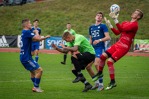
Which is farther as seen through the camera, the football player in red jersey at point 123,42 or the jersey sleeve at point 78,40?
the football player in red jersey at point 123,42

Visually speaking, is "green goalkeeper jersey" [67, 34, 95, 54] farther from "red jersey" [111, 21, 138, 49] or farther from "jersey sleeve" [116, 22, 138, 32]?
"jersey sleeve" [116, 22, 138, 32]

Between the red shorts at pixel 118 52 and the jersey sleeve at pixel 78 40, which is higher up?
the jersey sleeve at pixel 78 40

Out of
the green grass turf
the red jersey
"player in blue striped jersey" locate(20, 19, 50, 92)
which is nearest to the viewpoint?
the green grass turf

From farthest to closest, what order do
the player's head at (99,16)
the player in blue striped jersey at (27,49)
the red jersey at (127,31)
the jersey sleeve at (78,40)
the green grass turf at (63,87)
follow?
the player's head at (99,16)
the red jersey at (127,31)
the jersey sleeve at (78,40)
the player in blue striped jersey at (27,49)
the green grass turf at (63,87)

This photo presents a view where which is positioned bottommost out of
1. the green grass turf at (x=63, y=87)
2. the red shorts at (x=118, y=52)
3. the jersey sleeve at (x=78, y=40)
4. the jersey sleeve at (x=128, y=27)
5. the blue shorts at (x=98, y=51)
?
the green grass turf at (x=63, y=87)

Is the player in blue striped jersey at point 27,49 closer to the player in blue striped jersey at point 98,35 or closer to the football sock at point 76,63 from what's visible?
the football sock at point 76,63

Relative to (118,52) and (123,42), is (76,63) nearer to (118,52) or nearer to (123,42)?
(118,52)

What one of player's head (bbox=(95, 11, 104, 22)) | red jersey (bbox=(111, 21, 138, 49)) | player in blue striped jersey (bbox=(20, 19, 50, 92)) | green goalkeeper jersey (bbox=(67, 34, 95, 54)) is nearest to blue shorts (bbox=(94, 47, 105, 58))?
player's head (bbox=(95, 11, 104, 22))

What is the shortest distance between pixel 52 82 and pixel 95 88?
7.78 feet

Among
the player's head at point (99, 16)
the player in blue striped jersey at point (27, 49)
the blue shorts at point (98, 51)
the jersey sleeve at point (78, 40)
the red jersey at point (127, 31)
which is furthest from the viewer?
the blue shorts at point (98, 51)

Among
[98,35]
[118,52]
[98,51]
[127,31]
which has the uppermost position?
[127,31]

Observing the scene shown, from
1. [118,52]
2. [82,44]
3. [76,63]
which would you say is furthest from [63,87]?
[118,52]

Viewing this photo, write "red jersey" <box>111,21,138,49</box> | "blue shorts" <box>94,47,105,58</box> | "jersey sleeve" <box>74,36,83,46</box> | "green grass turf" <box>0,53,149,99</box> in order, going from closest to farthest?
1. "green grass turf" <box>0,53,149,99</box>
2. "jersey sleeve" <box>74,36,83,46</box>
3. "red jersey" <box>111,21,138,49</box>
4. "blue shorts" <box>94,47,105,58</box>

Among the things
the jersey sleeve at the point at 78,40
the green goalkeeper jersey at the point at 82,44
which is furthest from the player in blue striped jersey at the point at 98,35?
the jersey sleeve at the point at 78,40
